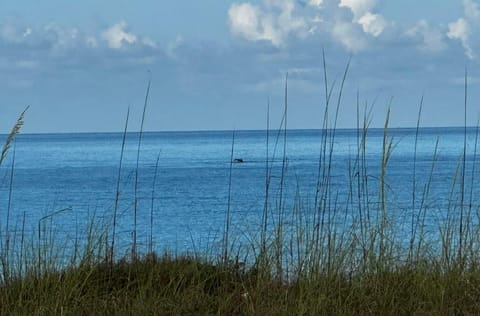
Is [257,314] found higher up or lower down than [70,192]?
higher up

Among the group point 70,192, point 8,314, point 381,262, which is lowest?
point 70,192

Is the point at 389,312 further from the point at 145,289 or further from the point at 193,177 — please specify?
the point at 193,177

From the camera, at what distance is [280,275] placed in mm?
5383

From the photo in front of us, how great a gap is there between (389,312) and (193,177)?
4737cm

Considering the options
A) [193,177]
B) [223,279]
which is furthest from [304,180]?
[223,279]

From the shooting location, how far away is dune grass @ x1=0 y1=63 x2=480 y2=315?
4.91 metres

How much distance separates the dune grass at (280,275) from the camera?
4.91m

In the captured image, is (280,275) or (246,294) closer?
(246,294)

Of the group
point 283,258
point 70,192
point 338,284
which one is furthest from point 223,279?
point 70,192

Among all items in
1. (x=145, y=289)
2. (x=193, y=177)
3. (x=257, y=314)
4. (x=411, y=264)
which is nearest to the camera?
(x=257, y=314)

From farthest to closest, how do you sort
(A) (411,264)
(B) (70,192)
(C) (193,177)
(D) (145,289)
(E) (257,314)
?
(C) (193,177) → (B) (70,192) → (A) (411,264) → (D) (145,289) → (E) (257,314)

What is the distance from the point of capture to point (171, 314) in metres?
4.83

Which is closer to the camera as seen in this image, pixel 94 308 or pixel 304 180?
pixel 94 308

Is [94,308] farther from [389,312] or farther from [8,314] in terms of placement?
[389,312]
